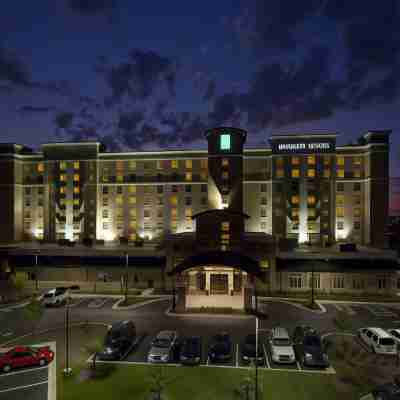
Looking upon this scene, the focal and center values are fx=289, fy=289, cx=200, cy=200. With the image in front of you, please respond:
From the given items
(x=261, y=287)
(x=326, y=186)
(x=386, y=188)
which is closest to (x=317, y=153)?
(x=326, y=186)

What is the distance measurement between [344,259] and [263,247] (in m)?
12.9

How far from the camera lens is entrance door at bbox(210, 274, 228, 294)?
43.7m

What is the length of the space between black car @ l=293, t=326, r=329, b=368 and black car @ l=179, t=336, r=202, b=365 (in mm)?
8438

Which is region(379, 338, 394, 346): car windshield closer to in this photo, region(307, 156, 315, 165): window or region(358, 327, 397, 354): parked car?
region(358, 327, 397, 354): parked car

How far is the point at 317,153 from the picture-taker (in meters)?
65.8

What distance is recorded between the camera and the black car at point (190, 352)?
22.9 metres

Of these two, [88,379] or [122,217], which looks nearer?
[88,379]

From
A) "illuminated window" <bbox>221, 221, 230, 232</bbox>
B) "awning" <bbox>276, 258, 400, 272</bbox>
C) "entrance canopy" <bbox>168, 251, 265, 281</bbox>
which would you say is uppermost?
"illuminated window" <bbox>221, 221, 230, 232</bbox>

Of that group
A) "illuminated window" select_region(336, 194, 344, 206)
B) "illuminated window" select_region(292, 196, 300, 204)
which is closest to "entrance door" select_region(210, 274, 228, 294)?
"illuminated window" select_region(292, 196, 300, 204)

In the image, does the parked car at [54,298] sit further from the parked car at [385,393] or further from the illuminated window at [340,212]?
the illuminated window at [340,212]

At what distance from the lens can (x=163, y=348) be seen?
79.2ft

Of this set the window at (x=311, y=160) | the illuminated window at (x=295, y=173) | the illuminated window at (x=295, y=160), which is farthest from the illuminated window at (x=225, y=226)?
the window at (x=311, y=160)

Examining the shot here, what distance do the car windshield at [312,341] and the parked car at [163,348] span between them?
1132 centimetres

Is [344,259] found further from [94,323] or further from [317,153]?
[94,323]
